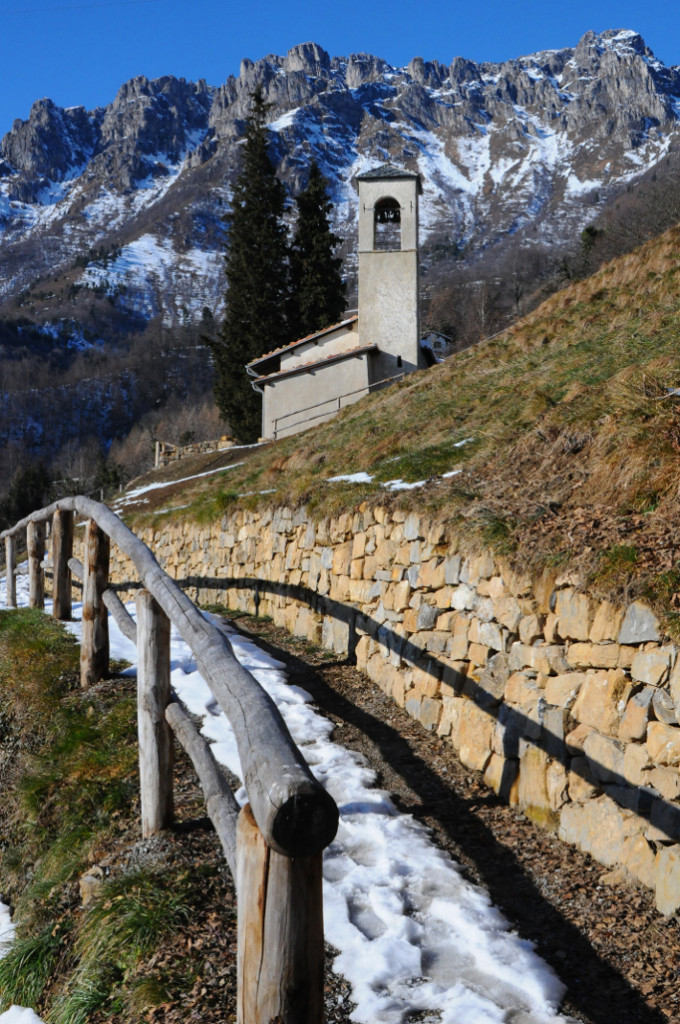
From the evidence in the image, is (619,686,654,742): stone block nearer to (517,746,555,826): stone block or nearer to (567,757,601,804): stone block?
(567,757,601,804): stone block

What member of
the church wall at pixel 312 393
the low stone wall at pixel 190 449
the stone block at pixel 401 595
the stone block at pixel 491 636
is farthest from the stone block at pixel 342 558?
the low stone wall at pixel 190 449

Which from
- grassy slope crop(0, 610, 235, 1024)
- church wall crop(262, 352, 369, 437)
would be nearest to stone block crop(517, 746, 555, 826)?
grassy slope crop(0, 610, 235, 1024)

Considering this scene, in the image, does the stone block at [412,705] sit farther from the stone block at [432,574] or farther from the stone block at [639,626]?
the stone block at [639,626]

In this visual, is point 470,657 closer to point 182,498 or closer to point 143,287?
point 182,498

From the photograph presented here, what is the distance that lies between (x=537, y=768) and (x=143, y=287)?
593ft

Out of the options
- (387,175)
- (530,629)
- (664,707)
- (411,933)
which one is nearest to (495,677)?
(530,629)

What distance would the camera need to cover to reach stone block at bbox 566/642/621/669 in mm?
4012

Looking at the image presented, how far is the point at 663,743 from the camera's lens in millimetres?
3594

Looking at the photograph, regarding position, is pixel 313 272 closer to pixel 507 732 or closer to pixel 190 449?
pixel 190 449

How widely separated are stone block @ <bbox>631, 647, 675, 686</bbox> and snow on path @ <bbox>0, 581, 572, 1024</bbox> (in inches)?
49.7

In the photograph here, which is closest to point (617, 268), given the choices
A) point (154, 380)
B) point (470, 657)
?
point (470, 657)

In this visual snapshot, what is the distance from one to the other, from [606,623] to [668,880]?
4.01 feet

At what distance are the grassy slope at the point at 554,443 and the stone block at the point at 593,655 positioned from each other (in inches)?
11.6

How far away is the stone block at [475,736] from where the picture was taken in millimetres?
4930
